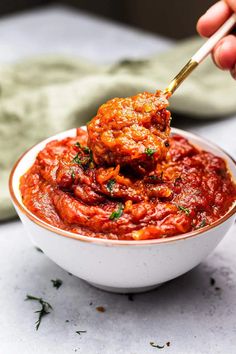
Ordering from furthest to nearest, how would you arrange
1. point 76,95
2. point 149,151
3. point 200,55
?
1. point 76,95
2. point 200,55
3. point 149,151

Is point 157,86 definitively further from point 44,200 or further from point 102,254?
point 102,254

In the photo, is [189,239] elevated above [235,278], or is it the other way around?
[189,239]

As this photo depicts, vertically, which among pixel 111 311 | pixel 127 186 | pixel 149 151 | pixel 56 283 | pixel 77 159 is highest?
pixel 149 151

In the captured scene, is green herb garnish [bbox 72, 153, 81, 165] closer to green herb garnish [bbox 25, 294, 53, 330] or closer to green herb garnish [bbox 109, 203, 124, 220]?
green herb garnish [bbox 109, 203, 124, 220]

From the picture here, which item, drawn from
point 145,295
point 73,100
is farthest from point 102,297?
point 73,100

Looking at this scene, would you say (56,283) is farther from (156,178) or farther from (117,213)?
(156,178)

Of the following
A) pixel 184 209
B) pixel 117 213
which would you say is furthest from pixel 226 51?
pixel 117 213

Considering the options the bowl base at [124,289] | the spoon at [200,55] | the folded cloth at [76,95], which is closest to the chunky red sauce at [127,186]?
the spoon at [200,55]
